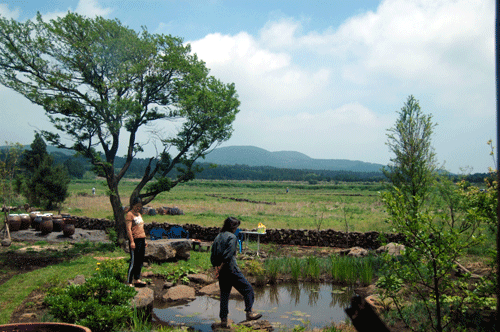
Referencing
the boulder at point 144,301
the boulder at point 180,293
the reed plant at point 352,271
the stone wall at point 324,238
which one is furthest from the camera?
the stone wall at point 324,238

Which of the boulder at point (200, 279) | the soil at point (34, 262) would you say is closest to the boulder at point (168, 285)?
the boulder at point (200, 279)

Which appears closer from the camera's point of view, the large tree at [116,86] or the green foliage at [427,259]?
the green foliage at [427,259]

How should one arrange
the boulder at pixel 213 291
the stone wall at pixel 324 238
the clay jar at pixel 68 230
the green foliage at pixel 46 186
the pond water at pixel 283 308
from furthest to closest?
the green foliage at pixel 46 186 → the clay jar at pixel 68 230 → the stone wall at pixel 324 238 → the boulder at pixel 213 291 → the pond water at pixel 283 308

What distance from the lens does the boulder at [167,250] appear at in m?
11.0

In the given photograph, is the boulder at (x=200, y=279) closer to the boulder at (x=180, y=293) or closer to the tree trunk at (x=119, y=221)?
the boulder at (x=180, y=293)

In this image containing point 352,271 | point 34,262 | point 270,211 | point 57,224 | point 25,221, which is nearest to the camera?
point 352,271

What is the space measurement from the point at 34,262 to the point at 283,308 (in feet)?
26.6

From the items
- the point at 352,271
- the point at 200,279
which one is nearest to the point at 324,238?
the point at 352,271

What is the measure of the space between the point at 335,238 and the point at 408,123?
701 centimetres

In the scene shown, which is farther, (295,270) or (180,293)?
(295,270)

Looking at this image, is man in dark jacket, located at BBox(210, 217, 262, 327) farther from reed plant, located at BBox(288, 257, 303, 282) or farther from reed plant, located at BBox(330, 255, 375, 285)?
reed plant, located at BBox(330, 255, 375, 285)

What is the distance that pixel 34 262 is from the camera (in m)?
11.4

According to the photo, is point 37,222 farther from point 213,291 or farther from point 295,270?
point 295,270

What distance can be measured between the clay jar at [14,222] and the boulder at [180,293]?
41.2 ft
